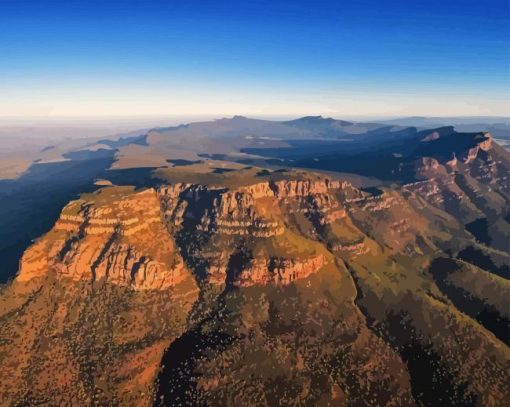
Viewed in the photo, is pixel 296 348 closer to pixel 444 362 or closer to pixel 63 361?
pixel 444 362

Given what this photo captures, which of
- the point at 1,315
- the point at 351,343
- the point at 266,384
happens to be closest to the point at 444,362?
the point at 351,343

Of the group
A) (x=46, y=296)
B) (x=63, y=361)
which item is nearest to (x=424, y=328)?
(x=63, y=361)

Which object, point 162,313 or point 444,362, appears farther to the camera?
point 162,313

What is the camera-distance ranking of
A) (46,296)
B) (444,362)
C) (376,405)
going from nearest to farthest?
1. (376,405)
2. (444,362)
3. (46,296)

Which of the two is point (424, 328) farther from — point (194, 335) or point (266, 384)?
point (194, 335)

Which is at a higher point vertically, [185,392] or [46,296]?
[46,296]

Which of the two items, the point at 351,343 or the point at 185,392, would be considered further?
the point at 351,343

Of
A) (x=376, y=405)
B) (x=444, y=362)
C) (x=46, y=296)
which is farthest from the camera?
(x=46, y=296)

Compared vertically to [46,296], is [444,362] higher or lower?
lower
